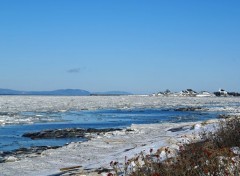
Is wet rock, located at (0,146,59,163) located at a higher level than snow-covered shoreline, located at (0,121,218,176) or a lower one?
lower

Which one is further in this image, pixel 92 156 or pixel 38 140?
pixel 38 140

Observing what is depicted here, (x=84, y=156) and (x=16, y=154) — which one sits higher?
(x=84, y=156)

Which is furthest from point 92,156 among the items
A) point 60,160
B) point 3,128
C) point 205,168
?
point 3,128

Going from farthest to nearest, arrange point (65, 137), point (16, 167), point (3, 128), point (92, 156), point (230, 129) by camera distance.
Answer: point (3, 128) < point (65, 137) < point (92, 156) < point (16, 167) < point (230, 129)

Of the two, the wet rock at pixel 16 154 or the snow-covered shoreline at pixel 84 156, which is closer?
the snow-covered shoreline at pixel 84 156

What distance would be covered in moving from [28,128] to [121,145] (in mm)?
15201

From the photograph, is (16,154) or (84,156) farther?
(16,154)

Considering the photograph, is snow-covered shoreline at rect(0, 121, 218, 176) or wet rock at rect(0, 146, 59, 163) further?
wet rock at rect(0, 146, 59, 163)

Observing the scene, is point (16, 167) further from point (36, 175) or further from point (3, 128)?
point (3, 128)

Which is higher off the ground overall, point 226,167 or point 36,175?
point 226,167

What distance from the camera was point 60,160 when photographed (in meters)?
13.8

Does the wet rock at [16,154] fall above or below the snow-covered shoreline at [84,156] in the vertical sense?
below

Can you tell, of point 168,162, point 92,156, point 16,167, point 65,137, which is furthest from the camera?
point 65,137

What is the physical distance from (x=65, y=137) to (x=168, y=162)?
1878 cm
